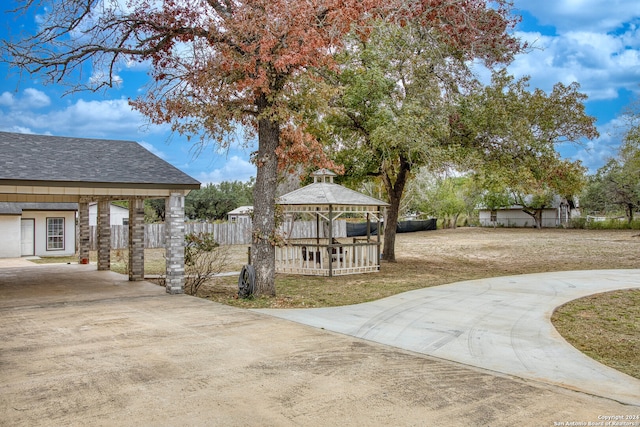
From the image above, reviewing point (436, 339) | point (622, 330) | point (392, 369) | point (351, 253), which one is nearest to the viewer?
point (392, 369)

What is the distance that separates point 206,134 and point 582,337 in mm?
8605

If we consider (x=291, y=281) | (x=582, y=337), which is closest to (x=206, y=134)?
(x=291, y=281)

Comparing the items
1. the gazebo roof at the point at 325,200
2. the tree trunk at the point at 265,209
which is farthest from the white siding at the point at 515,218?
the tree trunk at the point at 265,209

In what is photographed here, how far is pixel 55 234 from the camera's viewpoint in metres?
24.7

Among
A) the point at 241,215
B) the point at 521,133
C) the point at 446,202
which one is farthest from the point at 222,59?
the point at 446,202

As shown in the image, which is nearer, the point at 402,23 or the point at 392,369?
the point at 392,369

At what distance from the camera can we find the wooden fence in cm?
2794

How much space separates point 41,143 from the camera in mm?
11617

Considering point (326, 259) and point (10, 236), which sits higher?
point (10, 236)

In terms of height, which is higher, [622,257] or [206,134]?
[206,134]

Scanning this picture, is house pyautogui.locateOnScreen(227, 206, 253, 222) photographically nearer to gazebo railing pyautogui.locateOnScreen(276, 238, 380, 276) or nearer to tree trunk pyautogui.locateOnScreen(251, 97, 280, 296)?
gazebo railing pyautogui.locateOnScreen(276, 238, 380, 276)

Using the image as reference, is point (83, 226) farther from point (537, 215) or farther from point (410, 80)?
point (537, 215)

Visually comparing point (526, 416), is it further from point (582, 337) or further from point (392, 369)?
point (582, 337)

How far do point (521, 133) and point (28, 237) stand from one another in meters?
22.7
